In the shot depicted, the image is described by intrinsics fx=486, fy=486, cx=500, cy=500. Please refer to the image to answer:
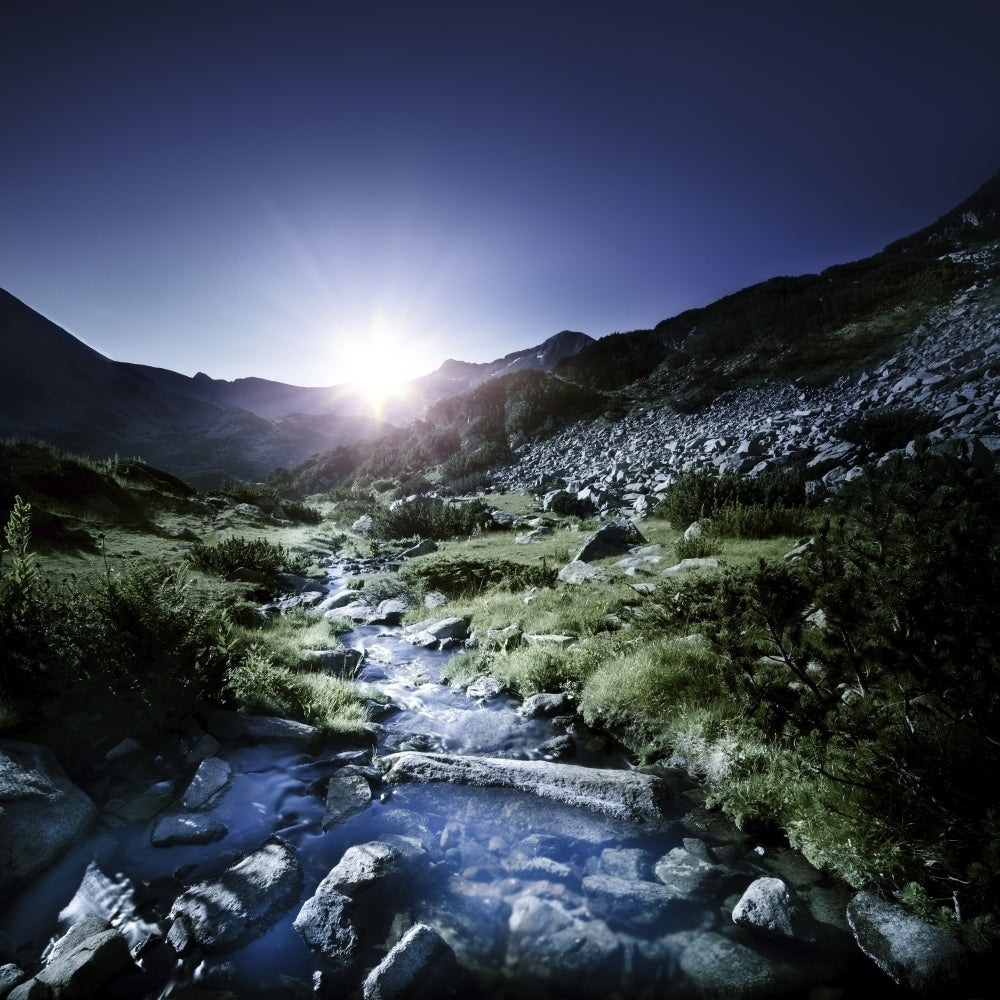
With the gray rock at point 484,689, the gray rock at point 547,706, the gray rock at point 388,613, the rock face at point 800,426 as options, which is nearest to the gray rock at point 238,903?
the gray rock at point 547,706

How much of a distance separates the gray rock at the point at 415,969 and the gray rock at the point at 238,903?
0.90 metres

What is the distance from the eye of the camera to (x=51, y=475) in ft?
53.9

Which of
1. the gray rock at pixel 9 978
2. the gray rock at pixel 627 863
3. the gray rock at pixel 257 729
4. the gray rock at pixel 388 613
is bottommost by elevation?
the gray rock at pixel 627 863

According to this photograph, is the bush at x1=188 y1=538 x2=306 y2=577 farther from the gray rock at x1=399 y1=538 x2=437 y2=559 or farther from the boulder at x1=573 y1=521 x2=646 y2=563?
the boulder at x1=573 y1=521 x2=646 y2=563

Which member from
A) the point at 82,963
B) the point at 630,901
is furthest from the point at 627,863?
the point at 82,963

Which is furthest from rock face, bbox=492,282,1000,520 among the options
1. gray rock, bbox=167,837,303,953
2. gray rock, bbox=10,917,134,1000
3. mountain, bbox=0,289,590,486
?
mountain, bbox=0,289,590,486

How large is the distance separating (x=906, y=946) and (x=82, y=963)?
14.7ft

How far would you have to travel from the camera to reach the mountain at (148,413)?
86312 mm

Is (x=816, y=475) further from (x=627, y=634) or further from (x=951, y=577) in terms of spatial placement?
(x=951, y=577)

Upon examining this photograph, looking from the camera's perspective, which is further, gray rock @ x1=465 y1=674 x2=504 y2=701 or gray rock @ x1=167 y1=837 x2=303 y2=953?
gray rock @ x1=465 y1=674 x2=504 y2=701

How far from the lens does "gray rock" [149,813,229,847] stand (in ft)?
12.3

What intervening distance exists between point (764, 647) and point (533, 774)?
271 cm

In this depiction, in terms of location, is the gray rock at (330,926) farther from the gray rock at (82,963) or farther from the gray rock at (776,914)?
the gray rock at (776,914)

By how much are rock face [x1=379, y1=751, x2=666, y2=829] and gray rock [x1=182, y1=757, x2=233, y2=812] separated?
146 centimetres
